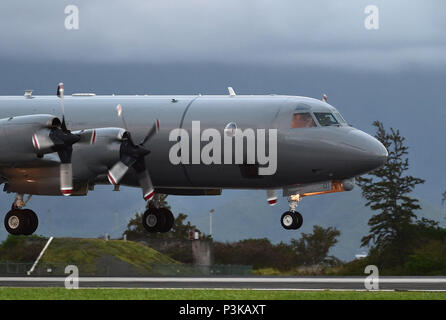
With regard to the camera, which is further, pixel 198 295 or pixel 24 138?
pixel 24 138

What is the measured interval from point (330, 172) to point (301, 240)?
41.0 metres

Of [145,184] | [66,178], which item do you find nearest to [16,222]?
[66,178]

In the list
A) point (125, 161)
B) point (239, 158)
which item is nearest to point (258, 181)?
point (239, 158)

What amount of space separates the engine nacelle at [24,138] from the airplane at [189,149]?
0.04m

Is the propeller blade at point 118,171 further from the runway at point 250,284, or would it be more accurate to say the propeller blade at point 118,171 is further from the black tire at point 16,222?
the black tire at point 16,222

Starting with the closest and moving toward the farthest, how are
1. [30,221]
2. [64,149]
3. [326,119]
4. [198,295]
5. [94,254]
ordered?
[198,295] < [64,149] < [326,119] < [30,221] < [94,254]

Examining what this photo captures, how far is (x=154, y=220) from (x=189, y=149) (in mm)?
5753

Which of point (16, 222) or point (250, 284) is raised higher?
point (16, 222)

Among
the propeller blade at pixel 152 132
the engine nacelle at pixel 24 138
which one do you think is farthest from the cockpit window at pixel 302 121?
the engine nacelle at pixel 24 138

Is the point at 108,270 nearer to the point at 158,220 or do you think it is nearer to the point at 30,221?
the point at 158,220

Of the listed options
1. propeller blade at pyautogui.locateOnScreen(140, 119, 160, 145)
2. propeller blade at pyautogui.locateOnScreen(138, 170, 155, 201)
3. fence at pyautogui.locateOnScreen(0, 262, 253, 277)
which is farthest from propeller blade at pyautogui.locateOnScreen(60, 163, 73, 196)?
fence at pyautogui.locateOnScreen(0, 262, 253, 277)

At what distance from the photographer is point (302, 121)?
40.9 meters

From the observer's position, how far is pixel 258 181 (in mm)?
41594

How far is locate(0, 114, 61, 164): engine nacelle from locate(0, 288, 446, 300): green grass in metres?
5.60
